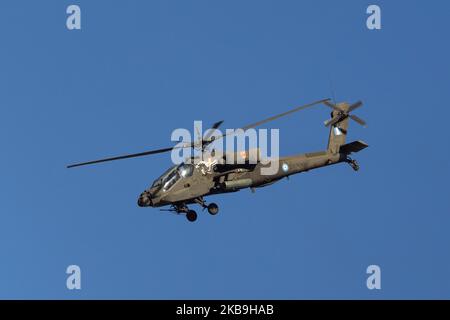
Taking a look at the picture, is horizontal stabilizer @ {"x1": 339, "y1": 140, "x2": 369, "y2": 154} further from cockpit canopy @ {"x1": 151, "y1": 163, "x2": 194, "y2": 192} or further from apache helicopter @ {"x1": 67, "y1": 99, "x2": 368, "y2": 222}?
cockpit canopy @ {"x1": 151, "y1": 163, "x2": 194, "y2": 192}

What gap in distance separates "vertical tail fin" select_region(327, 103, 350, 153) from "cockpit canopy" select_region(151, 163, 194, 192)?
12.0 metres

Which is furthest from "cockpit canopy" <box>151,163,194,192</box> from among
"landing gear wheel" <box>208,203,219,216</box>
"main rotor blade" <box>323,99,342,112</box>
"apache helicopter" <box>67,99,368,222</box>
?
"main rotor blade" <box>323,99,342,112</box>

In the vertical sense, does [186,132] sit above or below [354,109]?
below

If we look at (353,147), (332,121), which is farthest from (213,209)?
(332,121)

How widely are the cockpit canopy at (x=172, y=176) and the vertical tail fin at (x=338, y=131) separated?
1199 cm

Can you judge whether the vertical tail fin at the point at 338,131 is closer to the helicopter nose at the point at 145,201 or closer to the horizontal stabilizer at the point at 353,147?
the horizontal stabilizer at the point at 353,147

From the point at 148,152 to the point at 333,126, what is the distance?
1725cm

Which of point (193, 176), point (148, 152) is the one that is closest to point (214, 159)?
point (193, 176)

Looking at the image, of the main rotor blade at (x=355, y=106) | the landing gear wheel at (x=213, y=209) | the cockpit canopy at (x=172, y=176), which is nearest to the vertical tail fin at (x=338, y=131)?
the main rotor blade at (x=355, y=106)

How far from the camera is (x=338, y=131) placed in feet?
220

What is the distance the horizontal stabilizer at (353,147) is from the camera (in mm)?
64750

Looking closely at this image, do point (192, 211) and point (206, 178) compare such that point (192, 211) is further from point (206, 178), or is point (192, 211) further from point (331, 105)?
point (331, 105)

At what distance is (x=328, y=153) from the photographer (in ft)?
214

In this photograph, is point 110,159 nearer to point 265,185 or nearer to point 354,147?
point 265,185
